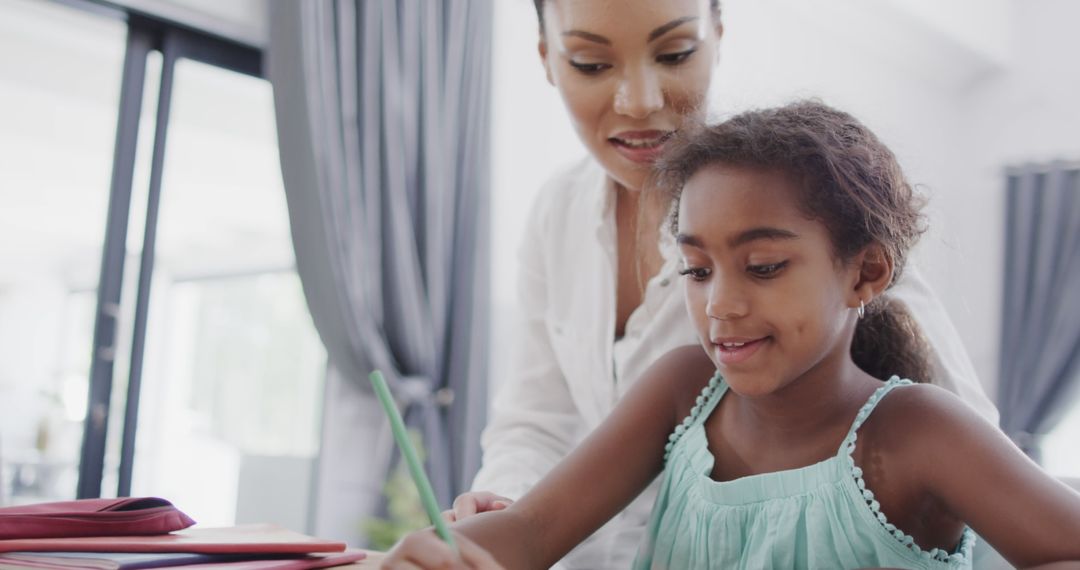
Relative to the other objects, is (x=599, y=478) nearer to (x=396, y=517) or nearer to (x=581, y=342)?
(x=581, y=342)

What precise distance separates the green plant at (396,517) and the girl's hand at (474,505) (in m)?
2.29

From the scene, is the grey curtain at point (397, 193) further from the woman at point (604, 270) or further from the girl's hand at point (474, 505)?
the girl's hand at point (474, 505)

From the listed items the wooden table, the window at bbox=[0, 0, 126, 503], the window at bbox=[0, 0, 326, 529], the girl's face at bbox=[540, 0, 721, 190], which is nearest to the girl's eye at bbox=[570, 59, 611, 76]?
the girl's face at bbox=[540, 0, 721, 190]

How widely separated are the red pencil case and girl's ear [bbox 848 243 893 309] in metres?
0.70

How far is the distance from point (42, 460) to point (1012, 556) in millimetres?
2792

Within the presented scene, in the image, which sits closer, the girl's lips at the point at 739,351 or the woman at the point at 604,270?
the girl's lips at the point at 739,351

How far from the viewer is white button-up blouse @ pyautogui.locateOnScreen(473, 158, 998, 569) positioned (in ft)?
3.69

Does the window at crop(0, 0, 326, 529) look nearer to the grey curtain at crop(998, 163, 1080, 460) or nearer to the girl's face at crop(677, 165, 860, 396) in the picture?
the girl's face at crop(677, 165, 860, 396)

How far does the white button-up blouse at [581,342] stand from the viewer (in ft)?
3.69

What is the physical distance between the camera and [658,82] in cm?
120

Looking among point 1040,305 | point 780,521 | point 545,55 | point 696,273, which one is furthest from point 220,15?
point 1040,305

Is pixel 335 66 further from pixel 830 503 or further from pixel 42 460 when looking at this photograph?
pixel 830 503

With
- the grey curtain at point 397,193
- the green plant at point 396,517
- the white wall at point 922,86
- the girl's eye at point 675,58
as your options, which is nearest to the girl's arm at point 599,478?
the girl's eye at point 675,58

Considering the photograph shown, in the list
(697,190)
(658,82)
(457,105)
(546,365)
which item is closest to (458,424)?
(457,105)
